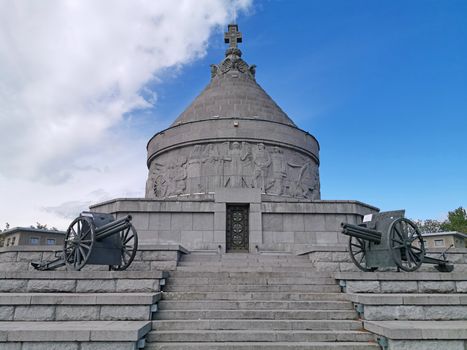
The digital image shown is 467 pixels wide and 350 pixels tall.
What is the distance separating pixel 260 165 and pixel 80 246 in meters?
10.5

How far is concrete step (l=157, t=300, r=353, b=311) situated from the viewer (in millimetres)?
6055

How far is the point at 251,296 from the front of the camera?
6.41 m

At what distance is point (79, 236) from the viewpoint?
23.1ft

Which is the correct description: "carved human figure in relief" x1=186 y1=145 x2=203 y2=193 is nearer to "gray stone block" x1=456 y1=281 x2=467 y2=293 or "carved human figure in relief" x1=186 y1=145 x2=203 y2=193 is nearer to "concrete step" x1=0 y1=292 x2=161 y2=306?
"concrete step" x1=0 y1=292 x2=161 y2=306

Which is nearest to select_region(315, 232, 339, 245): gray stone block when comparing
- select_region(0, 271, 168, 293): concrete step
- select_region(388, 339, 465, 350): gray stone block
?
select_region(0, 271, 168, 293): concrete step

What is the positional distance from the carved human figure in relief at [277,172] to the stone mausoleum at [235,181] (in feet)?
0.17

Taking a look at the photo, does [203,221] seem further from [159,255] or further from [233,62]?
[233,62]

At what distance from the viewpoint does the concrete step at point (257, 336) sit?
5.23 meters

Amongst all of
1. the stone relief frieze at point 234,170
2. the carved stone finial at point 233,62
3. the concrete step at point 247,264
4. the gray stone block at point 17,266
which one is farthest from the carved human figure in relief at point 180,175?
the carved stone finial at point 233,62

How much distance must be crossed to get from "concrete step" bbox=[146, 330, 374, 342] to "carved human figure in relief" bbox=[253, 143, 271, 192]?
34.9 ft

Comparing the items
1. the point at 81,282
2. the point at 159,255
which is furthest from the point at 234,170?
the point at 81,282

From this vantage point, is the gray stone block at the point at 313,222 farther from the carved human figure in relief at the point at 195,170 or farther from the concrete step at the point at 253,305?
the concrete step at the point at 253,305

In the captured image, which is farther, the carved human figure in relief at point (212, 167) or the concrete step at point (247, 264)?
the carved human figure in relief at point (212, 167)

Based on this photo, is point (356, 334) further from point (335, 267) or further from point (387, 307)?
point (335, 267)
